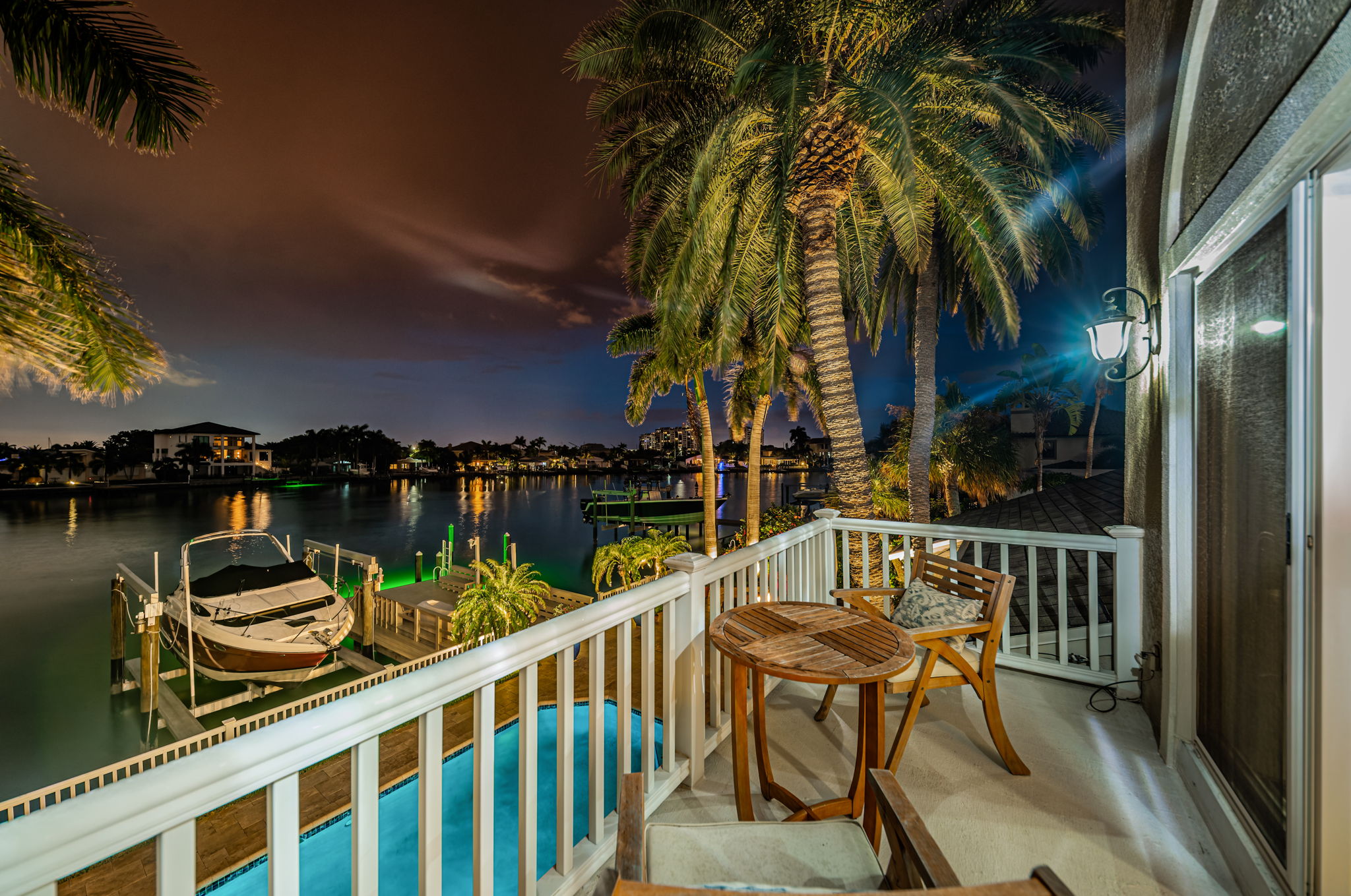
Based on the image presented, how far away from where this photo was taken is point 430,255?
149 ft

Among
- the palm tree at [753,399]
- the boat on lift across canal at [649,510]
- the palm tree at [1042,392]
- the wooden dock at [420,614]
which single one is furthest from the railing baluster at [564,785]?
the boat on lift across canal at [649,510]

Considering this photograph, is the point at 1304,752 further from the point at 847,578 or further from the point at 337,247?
the point at 337,247

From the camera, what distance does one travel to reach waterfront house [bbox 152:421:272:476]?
48.9 meters

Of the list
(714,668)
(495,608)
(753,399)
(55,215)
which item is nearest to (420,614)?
(495,608)

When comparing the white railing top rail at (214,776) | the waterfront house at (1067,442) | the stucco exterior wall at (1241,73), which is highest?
the stucco exterior wall at (1241,73)

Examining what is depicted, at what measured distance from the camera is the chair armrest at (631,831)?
915mm

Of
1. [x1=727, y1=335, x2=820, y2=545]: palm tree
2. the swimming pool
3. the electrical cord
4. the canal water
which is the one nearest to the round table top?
the swimming pool

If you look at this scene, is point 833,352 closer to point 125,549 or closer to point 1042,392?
point 1042,392

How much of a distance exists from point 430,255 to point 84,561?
30.0 metres

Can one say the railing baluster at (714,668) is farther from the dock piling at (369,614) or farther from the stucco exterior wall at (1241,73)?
the dock piling at (369,614)

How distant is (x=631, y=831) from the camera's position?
0.99 metres

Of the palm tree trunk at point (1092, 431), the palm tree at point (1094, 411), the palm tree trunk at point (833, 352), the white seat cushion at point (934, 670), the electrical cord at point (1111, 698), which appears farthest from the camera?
the palm tree trunk at point (1092, 431)

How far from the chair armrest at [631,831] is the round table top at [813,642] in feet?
2.62

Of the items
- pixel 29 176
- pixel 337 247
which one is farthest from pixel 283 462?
pixel 29 176
